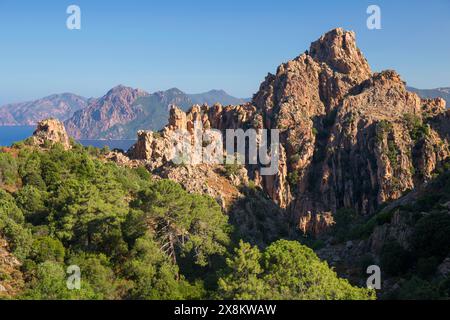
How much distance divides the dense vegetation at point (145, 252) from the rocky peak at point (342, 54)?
10705 centimetres

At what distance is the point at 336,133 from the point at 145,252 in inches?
3688

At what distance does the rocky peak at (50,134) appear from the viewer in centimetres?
8244

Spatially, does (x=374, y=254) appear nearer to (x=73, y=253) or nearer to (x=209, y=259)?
(x=209, y=259)

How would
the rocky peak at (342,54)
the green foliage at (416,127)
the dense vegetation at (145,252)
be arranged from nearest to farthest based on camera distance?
1. the dense vegetation at (145,252)
2. the green foliage at (416,127)
3. the rocky peak at (342,54)

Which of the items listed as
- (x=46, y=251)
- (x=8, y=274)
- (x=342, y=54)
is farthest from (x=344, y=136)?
(x=8, y=274)

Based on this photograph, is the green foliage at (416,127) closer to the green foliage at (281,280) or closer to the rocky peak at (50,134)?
the rocky peak at (50,134)

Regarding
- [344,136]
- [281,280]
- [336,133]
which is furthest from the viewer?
[336,133]

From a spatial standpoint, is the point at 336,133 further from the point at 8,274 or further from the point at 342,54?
the point at 8,274

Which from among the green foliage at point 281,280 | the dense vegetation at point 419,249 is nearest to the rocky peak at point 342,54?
the dense vegetation at point 419,249

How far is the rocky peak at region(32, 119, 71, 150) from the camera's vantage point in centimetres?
8244

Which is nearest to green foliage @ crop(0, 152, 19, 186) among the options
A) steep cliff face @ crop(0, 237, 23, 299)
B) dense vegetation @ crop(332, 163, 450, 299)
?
steep cliff face @ crop(0, 237, 23, 299)

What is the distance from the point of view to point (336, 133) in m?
122

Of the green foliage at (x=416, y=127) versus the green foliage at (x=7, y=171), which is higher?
the green foliage at (x=416, y=127)
